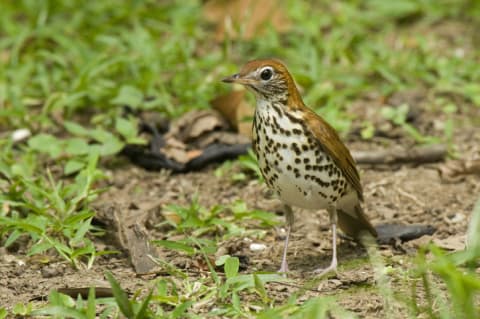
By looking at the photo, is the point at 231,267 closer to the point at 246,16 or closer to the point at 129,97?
the point at 129,97

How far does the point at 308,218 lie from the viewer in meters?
6.21

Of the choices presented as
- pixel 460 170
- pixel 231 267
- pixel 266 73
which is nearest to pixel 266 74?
pixel 266 73

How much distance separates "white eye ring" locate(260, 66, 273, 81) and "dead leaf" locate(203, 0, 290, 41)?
3.30 metres

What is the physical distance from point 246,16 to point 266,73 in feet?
11.0

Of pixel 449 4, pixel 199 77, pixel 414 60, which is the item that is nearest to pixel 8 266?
pixel 199 77

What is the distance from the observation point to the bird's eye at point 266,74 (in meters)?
5.18

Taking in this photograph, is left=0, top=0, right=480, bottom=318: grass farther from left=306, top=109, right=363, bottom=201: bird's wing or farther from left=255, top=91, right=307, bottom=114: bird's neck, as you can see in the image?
left=255, top=91, right=307, bottom=114: bird's neck

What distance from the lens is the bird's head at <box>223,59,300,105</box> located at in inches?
203

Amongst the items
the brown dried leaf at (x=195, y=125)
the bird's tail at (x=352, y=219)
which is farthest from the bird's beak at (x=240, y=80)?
the brown dried leaf at (x=195, y=125)

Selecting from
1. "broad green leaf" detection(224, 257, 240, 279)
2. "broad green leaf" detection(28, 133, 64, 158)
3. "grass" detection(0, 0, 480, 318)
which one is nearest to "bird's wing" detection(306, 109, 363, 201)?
"grass" detection(0, 0, 480, 318)

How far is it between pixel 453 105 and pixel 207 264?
128 inches

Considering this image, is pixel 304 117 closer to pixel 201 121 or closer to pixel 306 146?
pixel 306 146

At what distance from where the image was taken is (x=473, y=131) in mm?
7246

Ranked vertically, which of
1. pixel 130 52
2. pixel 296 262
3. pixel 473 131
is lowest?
pixel 296 262
